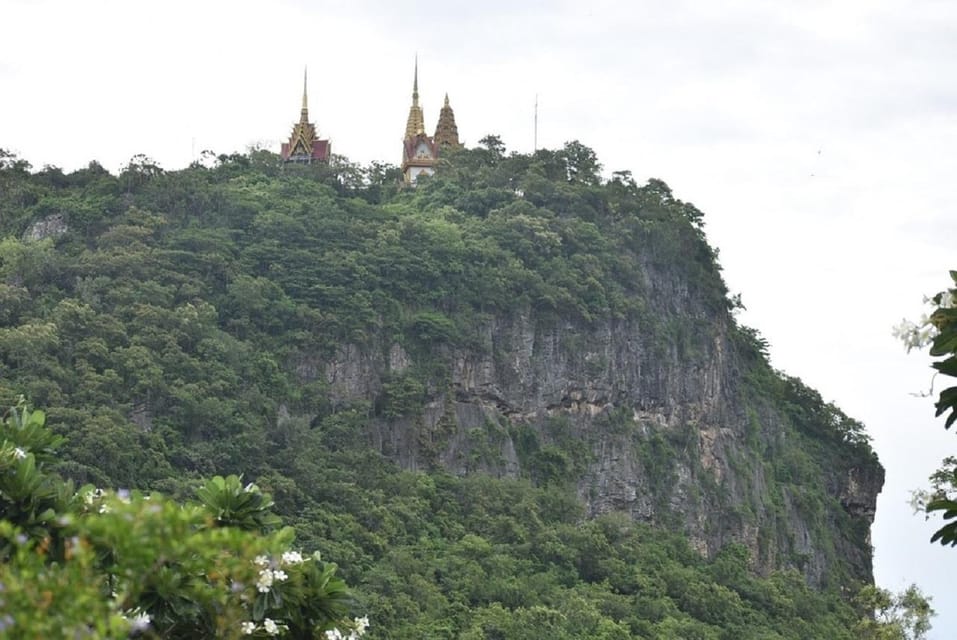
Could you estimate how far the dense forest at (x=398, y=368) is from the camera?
1598 inches

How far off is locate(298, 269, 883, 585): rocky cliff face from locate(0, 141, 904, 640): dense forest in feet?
0.44

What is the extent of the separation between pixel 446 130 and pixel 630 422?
641 inches

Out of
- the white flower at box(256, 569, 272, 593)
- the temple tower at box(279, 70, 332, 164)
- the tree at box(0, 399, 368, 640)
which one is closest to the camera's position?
→ the tree at box(0, 399, 368, 640)

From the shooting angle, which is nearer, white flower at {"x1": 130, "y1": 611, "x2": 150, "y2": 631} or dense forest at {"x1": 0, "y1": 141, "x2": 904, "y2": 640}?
white flower at {"x1": 130, "y1": 611, "x2": 150, "y2": 631}

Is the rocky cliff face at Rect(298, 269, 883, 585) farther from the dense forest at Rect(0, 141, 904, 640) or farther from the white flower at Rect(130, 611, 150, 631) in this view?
the white flower at Rect(130, 611, 150, 631)

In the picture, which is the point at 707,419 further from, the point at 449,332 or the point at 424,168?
the point at 424,168

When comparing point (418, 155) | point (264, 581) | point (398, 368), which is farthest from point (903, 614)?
point (418, 155)

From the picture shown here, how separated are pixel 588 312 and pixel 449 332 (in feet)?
15.9

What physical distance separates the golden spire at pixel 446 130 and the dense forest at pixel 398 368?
201 inches

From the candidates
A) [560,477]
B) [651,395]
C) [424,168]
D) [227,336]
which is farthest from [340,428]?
[424,168]

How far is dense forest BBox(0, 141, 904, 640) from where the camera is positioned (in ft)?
133

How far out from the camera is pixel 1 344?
1624 inches

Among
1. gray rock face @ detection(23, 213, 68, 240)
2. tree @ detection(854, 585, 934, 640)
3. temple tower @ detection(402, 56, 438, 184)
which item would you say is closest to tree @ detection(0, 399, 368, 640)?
tree @ detection(854, 585, 934, 640)

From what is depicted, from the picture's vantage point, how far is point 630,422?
167 ft
